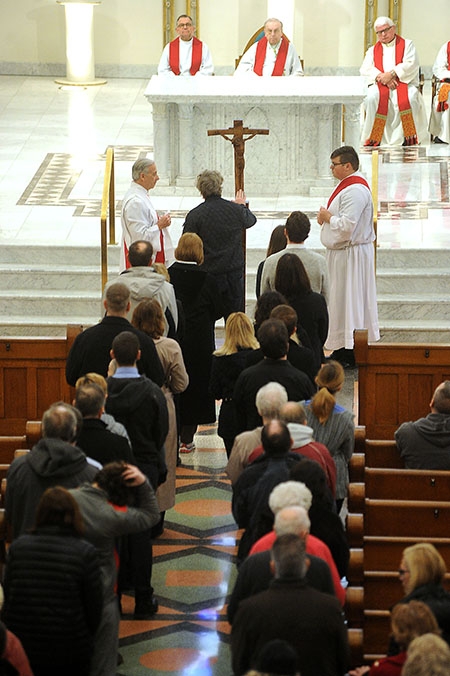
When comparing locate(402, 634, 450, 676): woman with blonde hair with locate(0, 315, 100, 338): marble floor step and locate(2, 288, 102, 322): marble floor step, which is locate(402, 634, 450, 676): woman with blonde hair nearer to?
locate(0, 315, 100, 338): marble floor step

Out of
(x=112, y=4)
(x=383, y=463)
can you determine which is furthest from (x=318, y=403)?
(x=112, y=4)

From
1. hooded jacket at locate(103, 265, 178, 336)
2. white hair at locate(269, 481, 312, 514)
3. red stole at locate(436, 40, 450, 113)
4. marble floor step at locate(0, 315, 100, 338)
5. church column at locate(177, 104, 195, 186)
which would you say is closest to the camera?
white hair at locate(269, 481, 312, 514)

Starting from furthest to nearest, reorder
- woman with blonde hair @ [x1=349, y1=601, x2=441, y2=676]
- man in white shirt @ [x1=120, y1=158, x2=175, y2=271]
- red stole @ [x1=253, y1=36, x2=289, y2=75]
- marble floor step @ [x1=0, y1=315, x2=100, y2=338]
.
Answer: red stole @ [x1=253, y1=36, x2=289, y2=75], marble floor step @ [x1=0, y1=315, x2=100, y2=338], man in white shirt @ [x1=120, y1=158, x2=175, y2=271], woman with blonde hair @ [x1=349, y1=601, x2=441, y2=676]

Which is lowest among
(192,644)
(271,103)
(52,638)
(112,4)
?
(192,644)

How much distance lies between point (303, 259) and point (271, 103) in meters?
4.90

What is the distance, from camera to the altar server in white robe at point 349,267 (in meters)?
10.5

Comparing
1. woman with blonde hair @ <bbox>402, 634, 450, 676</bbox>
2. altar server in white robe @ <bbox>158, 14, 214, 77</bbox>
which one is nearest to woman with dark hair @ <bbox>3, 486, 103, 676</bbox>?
woman with blonde hair @ <bbox>402, 634, 450, 676</bbox>

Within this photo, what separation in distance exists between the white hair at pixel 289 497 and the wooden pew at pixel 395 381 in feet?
12.0

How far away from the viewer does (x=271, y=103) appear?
13664 mm

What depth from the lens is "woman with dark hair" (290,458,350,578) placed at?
18.5 ft

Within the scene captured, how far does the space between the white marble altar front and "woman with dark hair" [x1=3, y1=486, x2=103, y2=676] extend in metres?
8.88

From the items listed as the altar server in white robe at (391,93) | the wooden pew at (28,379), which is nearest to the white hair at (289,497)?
the wooden pew at (28,379)

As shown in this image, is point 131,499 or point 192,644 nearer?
point 131,499

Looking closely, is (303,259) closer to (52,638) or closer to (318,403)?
(318,403)
